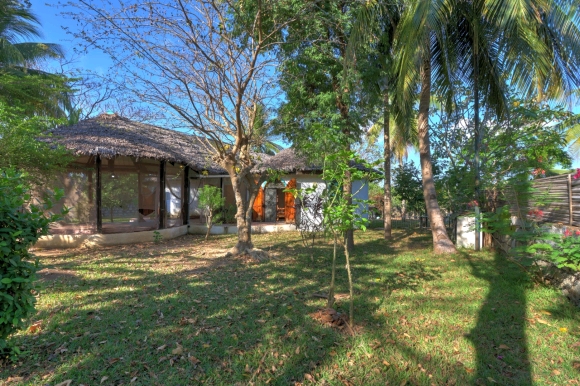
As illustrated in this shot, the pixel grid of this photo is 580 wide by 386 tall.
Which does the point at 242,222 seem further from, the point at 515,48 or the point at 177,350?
the point at 515,48

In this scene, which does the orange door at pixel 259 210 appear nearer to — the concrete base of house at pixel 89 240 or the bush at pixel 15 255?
the concrete base of house at pixel 89 240

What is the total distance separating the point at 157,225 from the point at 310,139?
6.61 meters

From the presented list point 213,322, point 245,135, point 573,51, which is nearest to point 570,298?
point 213,322

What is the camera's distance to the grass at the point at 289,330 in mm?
2934

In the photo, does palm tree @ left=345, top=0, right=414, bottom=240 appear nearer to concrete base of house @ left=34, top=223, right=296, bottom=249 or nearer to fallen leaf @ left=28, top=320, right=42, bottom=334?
fallen leaf @ left=28, top=320, right=42, bottom=334

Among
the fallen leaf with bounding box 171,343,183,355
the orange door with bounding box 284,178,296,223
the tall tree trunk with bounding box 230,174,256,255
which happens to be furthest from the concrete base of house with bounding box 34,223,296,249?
the fallen leaf with bounding box 171,343,183,355

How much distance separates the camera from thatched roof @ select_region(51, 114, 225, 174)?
9.61m

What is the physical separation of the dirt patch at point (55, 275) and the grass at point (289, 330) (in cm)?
2

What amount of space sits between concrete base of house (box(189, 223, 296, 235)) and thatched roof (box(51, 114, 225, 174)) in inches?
95.7

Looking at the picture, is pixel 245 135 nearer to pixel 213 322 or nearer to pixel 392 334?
pixel 213 322

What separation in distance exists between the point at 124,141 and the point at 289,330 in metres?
9.11

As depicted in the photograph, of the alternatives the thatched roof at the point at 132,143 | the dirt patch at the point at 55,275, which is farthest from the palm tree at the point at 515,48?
the dirt patch at the point at 55,275

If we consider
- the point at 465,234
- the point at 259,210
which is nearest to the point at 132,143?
the point at 259,210

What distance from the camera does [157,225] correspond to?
1141 cm
